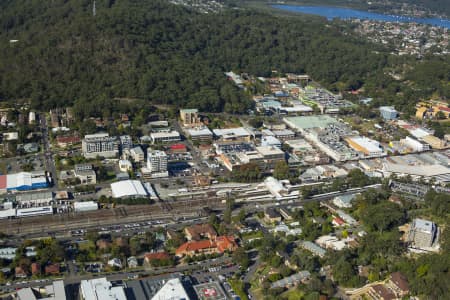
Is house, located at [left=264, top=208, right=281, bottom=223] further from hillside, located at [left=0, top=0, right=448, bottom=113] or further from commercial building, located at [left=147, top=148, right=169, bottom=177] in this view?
hillside, located at [left=0, top=0, right=448, bottom=113]

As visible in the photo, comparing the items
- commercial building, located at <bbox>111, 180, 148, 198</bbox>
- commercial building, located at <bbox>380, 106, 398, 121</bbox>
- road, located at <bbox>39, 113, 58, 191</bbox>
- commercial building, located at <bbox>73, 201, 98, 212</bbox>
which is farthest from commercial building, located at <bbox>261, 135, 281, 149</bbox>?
road, located at <bbox>39, 113, 58, 191</bbox>

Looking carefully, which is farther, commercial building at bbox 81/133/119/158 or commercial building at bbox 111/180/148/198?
commercial building at bbox 81/133/119/158

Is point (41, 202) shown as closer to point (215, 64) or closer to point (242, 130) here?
point (242, 130)

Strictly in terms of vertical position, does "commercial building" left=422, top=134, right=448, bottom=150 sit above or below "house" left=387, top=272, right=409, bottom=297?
above

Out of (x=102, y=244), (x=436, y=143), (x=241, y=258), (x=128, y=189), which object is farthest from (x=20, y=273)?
(x=436, y=143)

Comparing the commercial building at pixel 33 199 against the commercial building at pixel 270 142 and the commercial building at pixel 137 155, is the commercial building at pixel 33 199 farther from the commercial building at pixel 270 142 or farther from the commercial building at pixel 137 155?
the commercial building at pixel 270 142

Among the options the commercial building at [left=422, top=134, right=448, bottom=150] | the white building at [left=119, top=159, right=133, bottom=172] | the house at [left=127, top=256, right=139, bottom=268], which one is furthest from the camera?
the commercial building at [left=422, top=134, right=448, bottom=150]

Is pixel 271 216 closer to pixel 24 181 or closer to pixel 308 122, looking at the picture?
pixel 24 181
